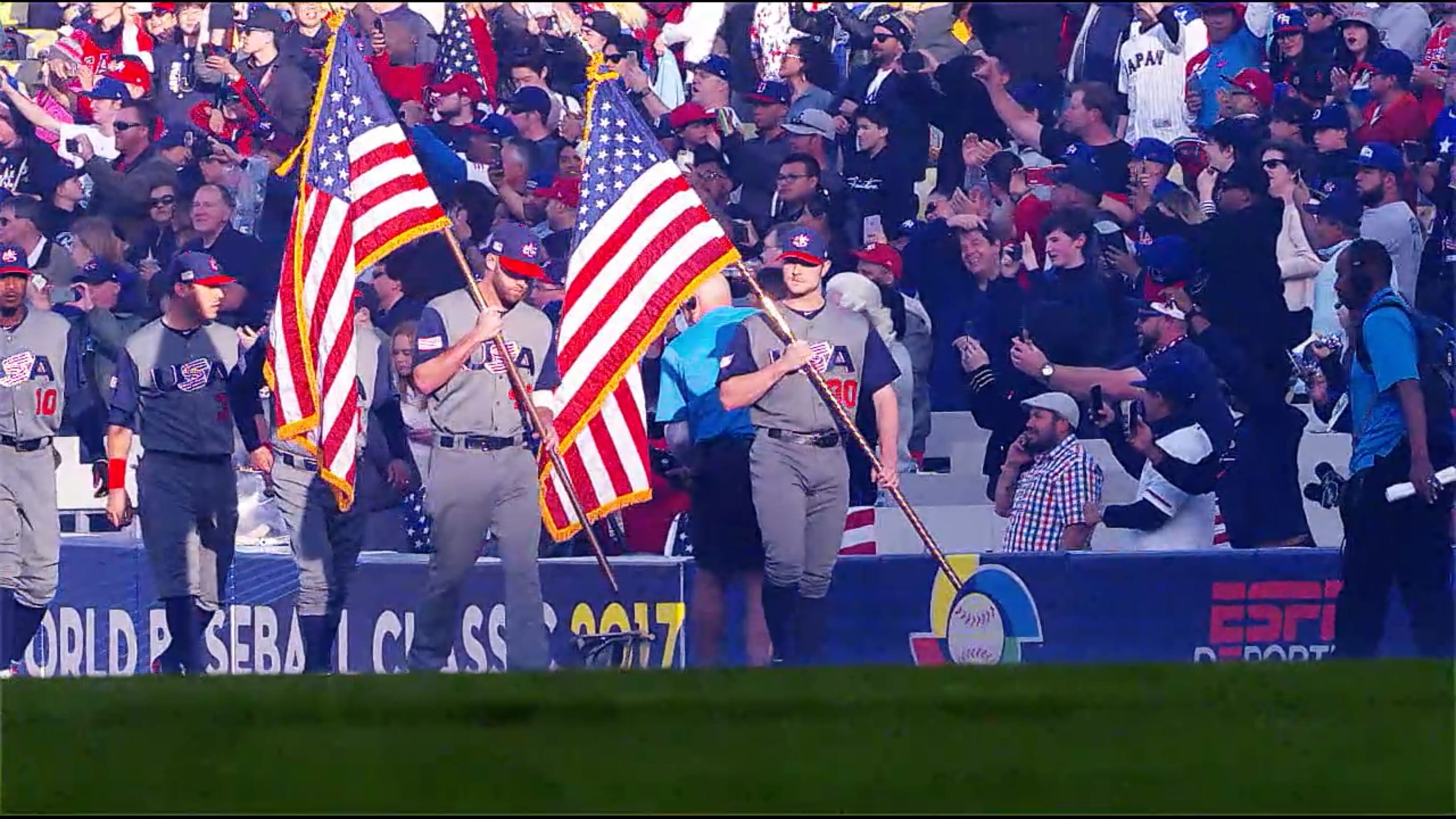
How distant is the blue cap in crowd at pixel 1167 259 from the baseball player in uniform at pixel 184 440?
3925 mm

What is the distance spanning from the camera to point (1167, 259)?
28.9 feet

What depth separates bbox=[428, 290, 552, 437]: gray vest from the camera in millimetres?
8680

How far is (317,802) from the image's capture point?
5918 millimetres

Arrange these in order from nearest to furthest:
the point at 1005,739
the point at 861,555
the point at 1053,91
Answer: the point at 1005,739 → the point at 861,555 → the point at 1053,91

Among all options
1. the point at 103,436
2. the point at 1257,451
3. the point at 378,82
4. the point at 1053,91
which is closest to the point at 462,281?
the point at 378,82

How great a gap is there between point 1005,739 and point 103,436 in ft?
13.8

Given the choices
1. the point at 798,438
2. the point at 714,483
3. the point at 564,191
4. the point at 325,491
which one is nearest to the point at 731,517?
the point at 714,483

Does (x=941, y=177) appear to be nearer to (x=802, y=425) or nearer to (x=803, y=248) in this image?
(x=803, y=248)

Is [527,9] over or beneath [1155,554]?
over

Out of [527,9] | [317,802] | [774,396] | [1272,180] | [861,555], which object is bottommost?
[317,802]

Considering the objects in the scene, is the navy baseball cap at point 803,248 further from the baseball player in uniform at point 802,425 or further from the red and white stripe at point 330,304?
the red and white stripe at point 330,304

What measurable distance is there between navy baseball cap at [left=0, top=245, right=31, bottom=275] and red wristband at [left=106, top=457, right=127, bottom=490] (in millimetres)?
922

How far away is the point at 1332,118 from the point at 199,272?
197 inches

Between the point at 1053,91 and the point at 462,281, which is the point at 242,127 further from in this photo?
the point at 1053,91
